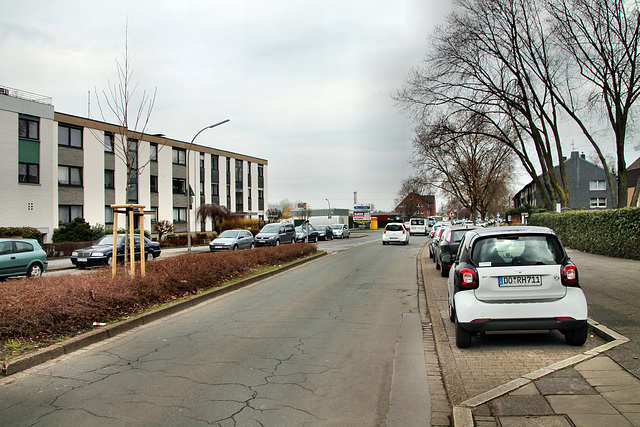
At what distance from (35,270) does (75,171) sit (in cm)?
2493

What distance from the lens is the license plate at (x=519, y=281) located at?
5.96 m

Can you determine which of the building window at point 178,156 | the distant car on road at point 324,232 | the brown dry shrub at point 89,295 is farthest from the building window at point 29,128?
the brown dry shrub at point 89,295

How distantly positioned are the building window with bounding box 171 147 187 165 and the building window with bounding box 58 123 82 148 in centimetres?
1166

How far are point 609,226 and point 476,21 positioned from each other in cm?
1162

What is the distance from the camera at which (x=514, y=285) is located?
599cm

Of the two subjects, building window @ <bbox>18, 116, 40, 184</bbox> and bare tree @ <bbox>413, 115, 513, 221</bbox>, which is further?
bare tree @ <bbox>413, 115, 513, 221</bbox>

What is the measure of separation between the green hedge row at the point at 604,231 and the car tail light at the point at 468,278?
13.5 metres

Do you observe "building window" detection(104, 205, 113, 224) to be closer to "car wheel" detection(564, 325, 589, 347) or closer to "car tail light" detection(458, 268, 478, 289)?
"car tail light" detection(458, 268, 478, 289)

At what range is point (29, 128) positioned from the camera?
33469mm

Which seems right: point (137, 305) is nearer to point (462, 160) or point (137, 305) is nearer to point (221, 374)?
point (221, 374)

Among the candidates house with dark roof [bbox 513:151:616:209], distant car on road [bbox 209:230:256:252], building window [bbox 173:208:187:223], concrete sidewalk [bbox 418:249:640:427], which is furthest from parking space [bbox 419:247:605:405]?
house with dark roof [bbox 513:151:616:209]

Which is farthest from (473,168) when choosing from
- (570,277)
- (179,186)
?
(570,277)

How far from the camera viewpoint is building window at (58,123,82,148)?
36263mm

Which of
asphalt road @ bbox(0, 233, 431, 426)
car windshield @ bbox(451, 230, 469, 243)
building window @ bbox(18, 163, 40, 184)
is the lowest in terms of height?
asphalt road @ bbox(0, 233, 431, 426)
